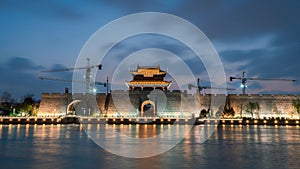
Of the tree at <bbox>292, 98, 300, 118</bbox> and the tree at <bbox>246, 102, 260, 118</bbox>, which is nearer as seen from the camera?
the tree at <bbox>292, 98, 300, 118</bbox>

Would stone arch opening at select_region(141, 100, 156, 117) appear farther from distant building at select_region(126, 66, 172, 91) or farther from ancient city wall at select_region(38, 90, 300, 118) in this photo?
distant building at select_region(126, 66, 172, 91)

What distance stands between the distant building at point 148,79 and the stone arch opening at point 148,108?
8.10 ft

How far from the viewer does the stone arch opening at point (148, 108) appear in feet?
95.4

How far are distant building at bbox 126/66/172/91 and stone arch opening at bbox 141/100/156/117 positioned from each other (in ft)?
8.10

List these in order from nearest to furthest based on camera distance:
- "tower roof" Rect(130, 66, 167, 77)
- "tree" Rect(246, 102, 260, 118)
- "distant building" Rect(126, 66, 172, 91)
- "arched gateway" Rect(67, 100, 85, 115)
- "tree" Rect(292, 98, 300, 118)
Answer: "tree" Rect(292, 98, 300, 118)
"tree" Rect(246, 102, 260, 118)
"arched gateway" Rect(67, 100, 85, 115)
"distant building" Rect(126, 66, 172, 91)
"tower roof" Rect(130, 66, 167, 77)

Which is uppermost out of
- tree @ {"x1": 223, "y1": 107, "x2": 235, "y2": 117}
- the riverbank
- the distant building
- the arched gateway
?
the distant building

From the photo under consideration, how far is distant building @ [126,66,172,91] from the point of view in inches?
1287

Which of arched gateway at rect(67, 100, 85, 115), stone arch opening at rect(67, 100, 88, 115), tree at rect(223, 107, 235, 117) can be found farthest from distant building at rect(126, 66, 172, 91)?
tree at rect(223, 107, 235, 117)

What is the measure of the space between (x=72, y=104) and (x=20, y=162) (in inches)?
998

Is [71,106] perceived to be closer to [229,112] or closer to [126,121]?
[126,121]

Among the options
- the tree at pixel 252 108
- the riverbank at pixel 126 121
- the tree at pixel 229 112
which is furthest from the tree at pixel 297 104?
the tree at pixel 229 112

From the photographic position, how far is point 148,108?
101 feet

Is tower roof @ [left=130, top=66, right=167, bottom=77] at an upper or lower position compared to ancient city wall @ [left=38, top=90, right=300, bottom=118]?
upper

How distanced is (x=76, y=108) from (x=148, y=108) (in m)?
7.25
